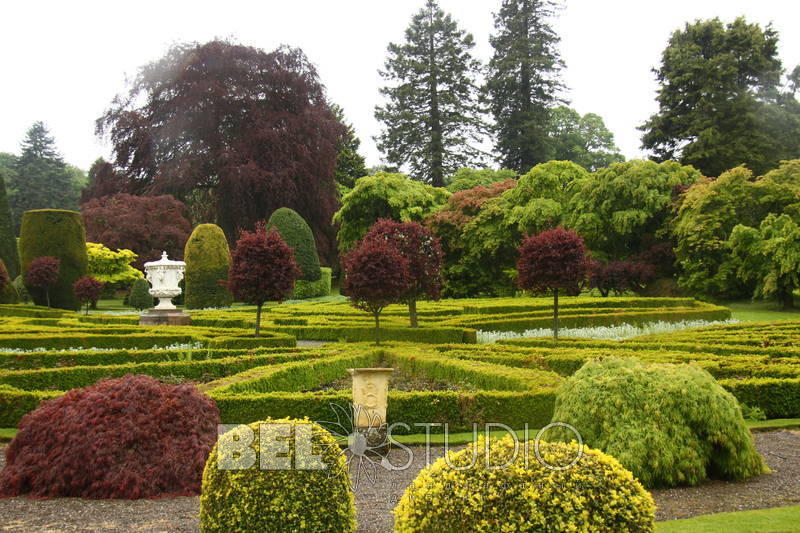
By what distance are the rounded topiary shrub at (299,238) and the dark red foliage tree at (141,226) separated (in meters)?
6.14

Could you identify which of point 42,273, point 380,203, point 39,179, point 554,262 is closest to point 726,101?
point 380,203

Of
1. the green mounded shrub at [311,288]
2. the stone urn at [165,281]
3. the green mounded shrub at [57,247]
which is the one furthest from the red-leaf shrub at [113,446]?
the green mounded shrub at [57,247]

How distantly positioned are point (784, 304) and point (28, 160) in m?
59.7

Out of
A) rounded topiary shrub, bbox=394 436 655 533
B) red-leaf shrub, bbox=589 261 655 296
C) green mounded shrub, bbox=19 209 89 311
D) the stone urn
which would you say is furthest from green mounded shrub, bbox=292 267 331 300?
rounded topiary shrub, bbox=394 436 655 533

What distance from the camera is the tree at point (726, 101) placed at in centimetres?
3338

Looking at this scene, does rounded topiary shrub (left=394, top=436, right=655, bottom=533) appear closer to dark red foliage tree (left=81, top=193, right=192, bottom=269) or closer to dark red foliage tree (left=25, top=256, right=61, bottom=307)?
dark red foliage tree (left=25, top=256, right=61, bottom=307)

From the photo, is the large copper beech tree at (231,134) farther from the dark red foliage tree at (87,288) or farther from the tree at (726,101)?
the tree at (726,101)

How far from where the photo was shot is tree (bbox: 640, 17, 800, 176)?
109 feet

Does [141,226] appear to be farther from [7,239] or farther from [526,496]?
[526,496]

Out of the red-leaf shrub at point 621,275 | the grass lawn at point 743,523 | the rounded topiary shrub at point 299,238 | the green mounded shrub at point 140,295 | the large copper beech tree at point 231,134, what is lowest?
the grass lawn at point 743,523

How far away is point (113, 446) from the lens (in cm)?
509

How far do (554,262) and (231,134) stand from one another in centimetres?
2845

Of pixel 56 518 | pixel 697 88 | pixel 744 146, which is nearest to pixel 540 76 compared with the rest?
pixel 697 88

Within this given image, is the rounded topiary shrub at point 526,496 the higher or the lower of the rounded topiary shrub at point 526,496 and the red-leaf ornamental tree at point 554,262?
the lower
